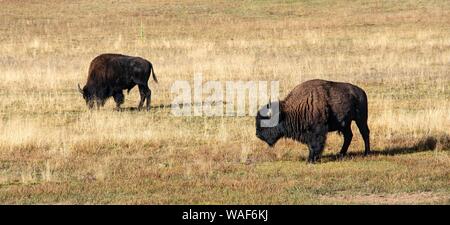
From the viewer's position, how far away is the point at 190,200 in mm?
11656

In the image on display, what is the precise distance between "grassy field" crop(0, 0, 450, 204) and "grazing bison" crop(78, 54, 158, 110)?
1.51 ft

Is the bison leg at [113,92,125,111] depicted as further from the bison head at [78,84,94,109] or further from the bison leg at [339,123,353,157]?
the bison leg at [339,123,353,157]

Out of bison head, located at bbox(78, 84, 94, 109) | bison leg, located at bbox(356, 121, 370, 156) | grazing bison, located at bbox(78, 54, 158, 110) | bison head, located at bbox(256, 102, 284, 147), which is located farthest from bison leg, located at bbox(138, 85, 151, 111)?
bison leg, located at bbox(356, 121, 370, 156)

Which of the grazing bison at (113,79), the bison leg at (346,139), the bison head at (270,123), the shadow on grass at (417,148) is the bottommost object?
the shadow on grass at (417,148)

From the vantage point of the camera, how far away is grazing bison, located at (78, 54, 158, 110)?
21.4 metres

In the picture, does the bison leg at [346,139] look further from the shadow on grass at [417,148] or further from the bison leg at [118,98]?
the bison leg at [118,98]

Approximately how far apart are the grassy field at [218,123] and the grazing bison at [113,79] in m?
0.46

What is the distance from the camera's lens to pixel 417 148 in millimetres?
15594

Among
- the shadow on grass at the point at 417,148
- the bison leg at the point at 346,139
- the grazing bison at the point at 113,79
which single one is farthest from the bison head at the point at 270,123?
the grazing bison at the point at 113,79

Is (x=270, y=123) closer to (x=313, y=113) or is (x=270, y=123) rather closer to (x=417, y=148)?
(x=313, y=113)

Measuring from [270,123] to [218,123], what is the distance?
4641mm

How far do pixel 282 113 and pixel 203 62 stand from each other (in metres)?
17.6

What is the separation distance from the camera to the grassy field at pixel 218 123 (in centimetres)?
1244
